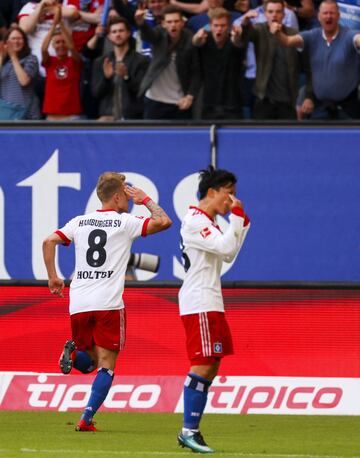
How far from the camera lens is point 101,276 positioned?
9141 mm

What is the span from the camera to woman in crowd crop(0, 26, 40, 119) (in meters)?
14.8

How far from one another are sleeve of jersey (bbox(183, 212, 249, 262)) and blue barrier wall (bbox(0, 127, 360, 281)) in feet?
17.8

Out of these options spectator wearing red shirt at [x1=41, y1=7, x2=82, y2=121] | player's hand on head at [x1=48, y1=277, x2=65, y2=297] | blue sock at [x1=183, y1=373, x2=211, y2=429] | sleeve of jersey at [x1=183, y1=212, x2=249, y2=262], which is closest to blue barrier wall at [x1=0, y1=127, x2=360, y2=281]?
spectator wearing red shirt at [x1=41, y1=7, x2=82, y2=121]

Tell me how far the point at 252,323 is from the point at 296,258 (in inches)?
87.1

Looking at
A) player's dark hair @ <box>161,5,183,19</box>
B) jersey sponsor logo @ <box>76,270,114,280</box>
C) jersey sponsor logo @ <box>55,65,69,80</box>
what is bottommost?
jersey sponsor logo @ <box>76,270,114,280</box>

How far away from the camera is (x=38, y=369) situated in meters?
11.7

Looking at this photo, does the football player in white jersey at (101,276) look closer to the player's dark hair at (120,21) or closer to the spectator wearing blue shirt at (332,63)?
the spectator wearing blue shirt at (332,63)

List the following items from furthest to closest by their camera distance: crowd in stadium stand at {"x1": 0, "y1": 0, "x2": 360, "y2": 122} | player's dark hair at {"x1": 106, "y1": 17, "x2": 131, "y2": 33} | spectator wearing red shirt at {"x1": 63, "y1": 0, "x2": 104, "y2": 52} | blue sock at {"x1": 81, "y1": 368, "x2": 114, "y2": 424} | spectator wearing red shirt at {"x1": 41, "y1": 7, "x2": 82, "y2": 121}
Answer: spectator wearing red shirt at {"x1": 63, "y1": 0, "x2": 104, "y2": 52}, spectator wearing red shirt at {"x1": 41, "y1": 7, "x2": 82, "y2": 121}, player's dark hair at {"x1": 106, "y1": 17, "x2": 131, "y2": 33}, crowd in stadium stand at {"x1": 0, "y1": 0, "x2": 360, "y2": 122}, blue sock at {"x1": 81, "y1": 368, "x2": 114, "y2": 424}

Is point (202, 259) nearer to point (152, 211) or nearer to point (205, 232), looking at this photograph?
point (205, 232)

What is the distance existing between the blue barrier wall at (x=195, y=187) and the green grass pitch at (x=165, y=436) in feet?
9.87

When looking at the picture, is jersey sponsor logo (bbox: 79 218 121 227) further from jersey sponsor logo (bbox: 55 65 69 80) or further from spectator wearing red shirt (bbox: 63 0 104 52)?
spectator wearing red shirt (bbox: 63 0 104 52)

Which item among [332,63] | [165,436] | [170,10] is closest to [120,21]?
[170,10]

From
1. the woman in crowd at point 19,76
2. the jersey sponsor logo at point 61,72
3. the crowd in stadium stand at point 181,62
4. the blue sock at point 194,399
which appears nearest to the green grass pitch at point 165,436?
the blue sock at point 194,399

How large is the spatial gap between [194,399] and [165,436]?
49.0 inches
